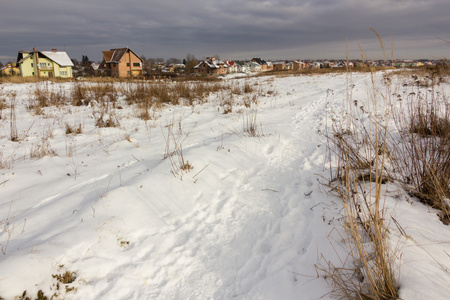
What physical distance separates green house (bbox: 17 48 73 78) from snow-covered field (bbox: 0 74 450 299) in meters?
48.2

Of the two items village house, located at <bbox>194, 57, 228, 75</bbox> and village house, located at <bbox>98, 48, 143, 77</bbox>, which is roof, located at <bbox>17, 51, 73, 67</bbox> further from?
village house, located at <bbox>194, 57, 228, 75</bbox>

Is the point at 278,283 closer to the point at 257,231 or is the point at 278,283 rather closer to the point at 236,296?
the point at 236,296

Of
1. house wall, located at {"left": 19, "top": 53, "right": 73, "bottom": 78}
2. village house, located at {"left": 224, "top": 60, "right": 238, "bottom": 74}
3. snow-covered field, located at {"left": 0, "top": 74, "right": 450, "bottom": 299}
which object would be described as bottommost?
snow-covered field, located at {"left": 0, "top": 74, "right": 450, "bottom": 299}

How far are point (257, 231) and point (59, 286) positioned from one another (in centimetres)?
162

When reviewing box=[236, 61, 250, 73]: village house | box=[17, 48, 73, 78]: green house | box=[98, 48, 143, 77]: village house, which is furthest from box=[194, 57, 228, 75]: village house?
box=[17, 48, 73, 78]: green house

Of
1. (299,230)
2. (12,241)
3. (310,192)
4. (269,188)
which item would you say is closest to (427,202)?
(310,192)

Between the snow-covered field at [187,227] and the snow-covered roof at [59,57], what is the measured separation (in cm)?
4903

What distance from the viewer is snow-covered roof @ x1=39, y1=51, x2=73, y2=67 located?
42062mm

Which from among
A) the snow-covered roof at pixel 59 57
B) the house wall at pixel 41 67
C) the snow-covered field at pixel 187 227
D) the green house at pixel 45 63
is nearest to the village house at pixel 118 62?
the snow-covered roof at pixel 59 57

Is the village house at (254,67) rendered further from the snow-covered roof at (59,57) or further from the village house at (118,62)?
the snow-covered roof at (59,57)

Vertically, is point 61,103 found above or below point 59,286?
above

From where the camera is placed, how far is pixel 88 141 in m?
4.80

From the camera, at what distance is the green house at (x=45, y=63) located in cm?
4191

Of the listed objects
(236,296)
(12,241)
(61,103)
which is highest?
Result: (61,103)
